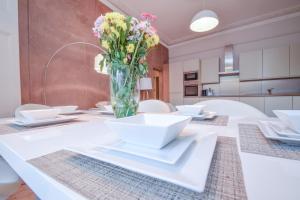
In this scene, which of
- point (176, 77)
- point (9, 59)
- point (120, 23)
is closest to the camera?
point (120, 23)

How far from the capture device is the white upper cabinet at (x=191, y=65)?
428 centimetres

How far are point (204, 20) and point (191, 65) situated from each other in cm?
222

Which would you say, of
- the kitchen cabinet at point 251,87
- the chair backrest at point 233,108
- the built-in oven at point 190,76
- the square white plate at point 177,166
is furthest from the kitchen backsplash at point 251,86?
the square white plate at point 177,166

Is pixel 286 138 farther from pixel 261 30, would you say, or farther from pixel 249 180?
pixel 261 30

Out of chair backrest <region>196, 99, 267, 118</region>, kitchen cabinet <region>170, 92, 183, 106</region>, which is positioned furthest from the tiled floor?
kitchen cabinet <region>170, 92, 183, 106</region>

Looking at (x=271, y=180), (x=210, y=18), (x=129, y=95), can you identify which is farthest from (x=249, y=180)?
(x=210, y=18)

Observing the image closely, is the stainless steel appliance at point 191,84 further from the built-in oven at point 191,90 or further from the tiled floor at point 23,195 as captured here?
the tiled floor at point 23,195

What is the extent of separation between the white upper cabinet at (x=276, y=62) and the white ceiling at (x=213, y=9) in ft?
2.72

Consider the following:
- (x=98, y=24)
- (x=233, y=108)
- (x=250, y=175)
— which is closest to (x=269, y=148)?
(x=250, y=175)

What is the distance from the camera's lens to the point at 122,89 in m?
0.67

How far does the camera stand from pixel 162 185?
25 centimetres

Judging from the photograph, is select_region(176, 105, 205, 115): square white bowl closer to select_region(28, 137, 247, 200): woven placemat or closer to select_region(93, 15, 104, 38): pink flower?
select_region(28, 137, 247, 200): woven placemat

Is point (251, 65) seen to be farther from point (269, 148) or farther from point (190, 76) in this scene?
point (269, 148)

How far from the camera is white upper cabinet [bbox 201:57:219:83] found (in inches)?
159
